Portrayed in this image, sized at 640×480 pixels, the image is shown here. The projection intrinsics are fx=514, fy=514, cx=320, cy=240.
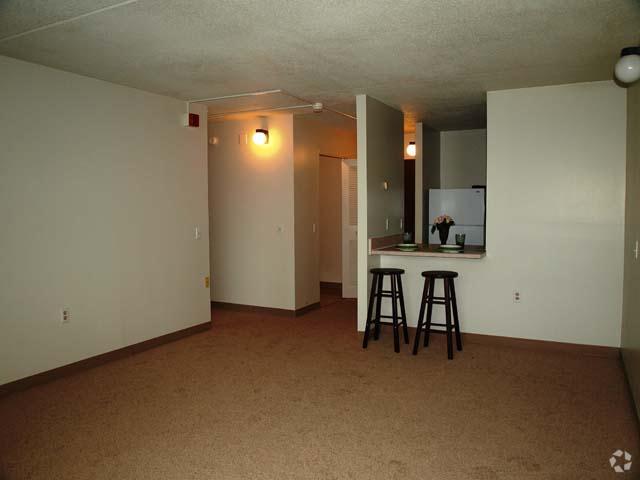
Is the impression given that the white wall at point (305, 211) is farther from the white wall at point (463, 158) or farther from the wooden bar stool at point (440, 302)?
the white wall at point (463, 158)

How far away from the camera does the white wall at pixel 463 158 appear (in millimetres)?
7203

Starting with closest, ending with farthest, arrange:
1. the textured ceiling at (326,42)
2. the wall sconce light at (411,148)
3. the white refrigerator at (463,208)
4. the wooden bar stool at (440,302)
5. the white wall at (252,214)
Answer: the textured ceiling at (326,42)
the wooden bar stool at (440,302)
the white wall at (252,214)
the white refrigerator at (463,208)
the wall sconce light at (411,148)

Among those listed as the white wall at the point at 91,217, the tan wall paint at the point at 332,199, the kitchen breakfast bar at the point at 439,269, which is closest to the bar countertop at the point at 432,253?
the kitchen breakfast bar at the point at 439,269

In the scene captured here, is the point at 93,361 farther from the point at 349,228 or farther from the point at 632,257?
Result: the point at 632,257

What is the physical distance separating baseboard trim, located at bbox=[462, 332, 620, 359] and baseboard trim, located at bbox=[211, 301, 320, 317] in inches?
81.3

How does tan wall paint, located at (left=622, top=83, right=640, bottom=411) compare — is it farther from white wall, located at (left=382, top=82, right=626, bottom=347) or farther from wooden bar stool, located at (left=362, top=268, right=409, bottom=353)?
wooden bar stool, located at (left=362, top=268, right=409, bottom=353)

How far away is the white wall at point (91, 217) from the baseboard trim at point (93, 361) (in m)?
0.05

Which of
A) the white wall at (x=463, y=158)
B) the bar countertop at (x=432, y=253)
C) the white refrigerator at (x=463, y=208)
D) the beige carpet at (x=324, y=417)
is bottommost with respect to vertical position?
the beige carpet at (x=324, y=417)

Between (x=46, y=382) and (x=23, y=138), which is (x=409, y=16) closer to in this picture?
(x=23, y=138)

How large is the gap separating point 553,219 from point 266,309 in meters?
3.40

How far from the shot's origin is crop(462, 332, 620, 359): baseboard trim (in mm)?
4477

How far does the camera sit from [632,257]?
368 centimetres

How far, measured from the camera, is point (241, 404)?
342 cm

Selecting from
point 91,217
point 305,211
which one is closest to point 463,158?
point 305,211
